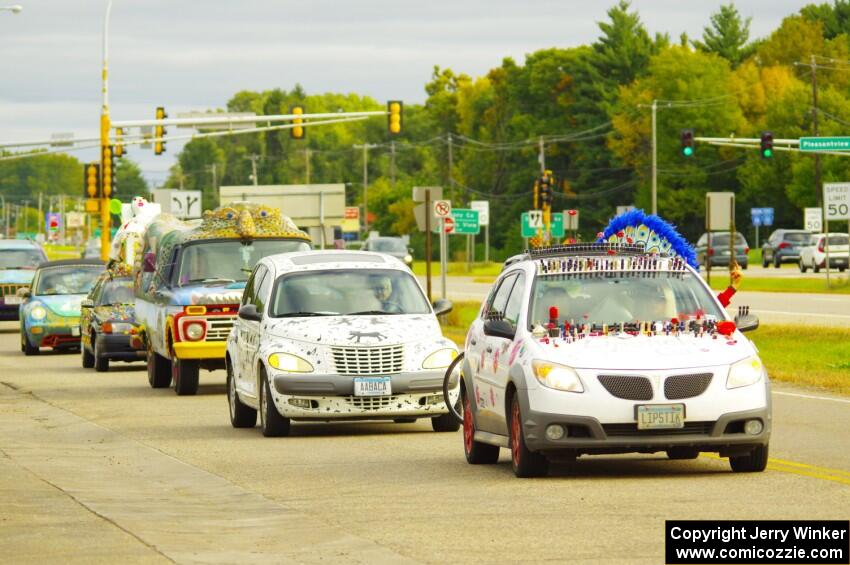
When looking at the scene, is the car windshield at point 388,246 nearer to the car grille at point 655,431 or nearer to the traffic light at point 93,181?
the traffic light at point 93,181

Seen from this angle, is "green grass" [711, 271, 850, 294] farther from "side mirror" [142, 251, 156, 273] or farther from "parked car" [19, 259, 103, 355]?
"side mirror" [142, 251, 156, 273]

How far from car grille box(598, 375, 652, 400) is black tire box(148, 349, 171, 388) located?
1440 centimetres

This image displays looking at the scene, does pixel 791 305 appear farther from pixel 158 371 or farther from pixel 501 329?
pixel 501 329

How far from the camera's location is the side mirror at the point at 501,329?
575 inches

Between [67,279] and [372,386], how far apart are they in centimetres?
2034

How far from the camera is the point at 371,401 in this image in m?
18.7

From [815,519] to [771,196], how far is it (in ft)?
347

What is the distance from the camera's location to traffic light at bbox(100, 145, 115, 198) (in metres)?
55.5

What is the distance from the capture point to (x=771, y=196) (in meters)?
115

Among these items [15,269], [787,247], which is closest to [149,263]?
[15,269]

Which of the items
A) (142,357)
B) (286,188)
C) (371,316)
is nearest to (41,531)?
(371,316)

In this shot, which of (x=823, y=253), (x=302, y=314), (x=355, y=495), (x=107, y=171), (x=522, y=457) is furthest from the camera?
(x=823, y=253)

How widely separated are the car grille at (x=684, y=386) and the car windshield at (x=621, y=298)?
1013 mm

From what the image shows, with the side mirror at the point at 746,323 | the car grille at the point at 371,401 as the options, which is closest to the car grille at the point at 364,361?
the car grille at the point at 371,401
